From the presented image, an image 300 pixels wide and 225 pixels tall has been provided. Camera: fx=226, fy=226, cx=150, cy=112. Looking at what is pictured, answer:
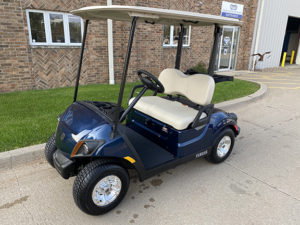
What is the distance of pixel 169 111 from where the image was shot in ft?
9.65

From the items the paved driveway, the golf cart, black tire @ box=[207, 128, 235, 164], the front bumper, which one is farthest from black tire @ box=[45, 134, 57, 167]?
black tire @ box=[207, 128, 235, 164]

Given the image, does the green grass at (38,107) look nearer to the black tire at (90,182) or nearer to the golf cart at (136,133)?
the golf cart at (136,133)

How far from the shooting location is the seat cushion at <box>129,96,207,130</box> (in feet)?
8.81

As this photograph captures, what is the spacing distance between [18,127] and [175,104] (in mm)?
2583

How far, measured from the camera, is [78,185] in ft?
6.85

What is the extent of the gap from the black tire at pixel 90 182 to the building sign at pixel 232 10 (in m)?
10.2

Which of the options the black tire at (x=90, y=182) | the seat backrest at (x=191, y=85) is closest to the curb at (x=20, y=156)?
the black tire at (x=90, y=182)

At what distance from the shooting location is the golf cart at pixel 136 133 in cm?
213

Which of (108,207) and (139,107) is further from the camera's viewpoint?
(139,107)

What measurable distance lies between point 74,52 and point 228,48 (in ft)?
26.3

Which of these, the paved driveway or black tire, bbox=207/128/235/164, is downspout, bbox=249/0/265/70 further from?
black tire, bbox=207/128/235/164

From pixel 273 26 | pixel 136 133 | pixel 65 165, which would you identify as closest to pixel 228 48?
pixel 273 26

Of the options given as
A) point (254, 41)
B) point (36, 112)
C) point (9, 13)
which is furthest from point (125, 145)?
point (254, 41)

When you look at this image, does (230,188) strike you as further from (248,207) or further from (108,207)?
(108,207)
